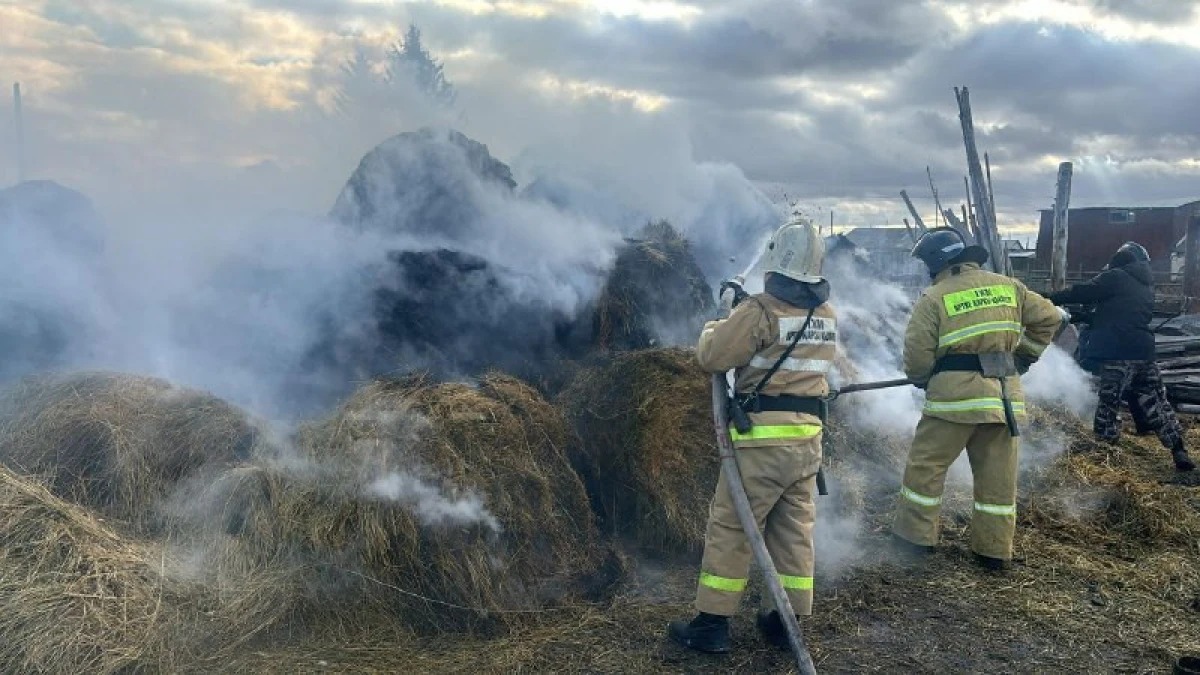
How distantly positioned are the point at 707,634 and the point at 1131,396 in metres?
6.55

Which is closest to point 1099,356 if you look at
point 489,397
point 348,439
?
point 489,397

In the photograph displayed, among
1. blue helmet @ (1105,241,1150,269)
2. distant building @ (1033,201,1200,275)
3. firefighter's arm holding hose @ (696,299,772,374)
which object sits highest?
distant building @ (1033,201,1200,275)

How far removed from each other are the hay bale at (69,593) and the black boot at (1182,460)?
327 inches

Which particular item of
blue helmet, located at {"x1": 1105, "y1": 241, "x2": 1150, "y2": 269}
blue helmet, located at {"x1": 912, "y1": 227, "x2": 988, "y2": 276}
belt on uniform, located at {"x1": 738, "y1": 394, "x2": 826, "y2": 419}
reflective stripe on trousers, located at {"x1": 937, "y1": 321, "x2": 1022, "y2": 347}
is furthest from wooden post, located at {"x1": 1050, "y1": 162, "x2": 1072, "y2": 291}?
belt on uniform, located at {"x1": 738, "y1": 394, "x2": 826, "y2": 419}

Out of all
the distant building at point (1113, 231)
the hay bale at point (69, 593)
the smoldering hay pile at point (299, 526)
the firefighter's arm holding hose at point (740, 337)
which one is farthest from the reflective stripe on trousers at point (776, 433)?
the distant building at point (1113, 231)

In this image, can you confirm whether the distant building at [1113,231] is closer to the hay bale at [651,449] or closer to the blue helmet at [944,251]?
the blue helmet at [944,251]

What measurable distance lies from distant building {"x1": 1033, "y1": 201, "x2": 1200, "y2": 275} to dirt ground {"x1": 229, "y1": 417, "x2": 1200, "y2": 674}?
2837 centimetres

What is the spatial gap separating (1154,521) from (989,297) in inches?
86.6

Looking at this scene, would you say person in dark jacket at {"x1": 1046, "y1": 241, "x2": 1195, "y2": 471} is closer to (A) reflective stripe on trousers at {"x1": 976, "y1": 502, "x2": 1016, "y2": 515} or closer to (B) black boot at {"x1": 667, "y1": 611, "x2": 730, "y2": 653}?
(A) reflective stripe on trousers at {"x1": 976, "y1": 502, "x2": 1016, "y2": 515}

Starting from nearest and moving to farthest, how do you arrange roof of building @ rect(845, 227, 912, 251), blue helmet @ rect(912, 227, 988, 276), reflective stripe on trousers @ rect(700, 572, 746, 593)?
reflective stripe on trousers @ rect(700, 572, 746, 593), blue helmet @ rect(912, 227, 988, 276), roof of building @ rect(845, 227, 912, 251)

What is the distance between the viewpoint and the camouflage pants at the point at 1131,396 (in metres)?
8.16

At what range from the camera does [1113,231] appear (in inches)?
1255

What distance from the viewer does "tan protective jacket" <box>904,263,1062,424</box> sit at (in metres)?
5.37

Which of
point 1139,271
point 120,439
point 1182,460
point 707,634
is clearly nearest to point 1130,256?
point 1139,271
